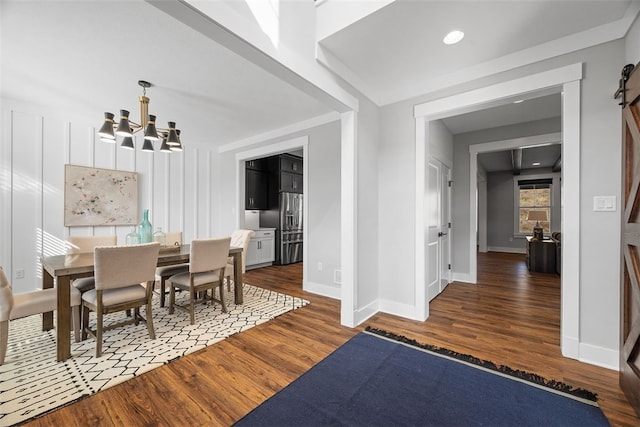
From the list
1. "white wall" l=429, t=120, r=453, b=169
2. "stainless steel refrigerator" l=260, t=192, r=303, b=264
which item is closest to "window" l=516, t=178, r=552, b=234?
"white wall" l=429, t=120, r=453, b=169

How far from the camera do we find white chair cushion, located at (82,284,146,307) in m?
2.13

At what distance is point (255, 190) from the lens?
5.98 m

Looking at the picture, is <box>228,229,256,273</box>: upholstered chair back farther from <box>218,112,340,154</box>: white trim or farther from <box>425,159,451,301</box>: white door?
<box>425,159,451,301</box>: white door

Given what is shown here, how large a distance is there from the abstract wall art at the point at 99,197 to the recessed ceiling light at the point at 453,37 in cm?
497

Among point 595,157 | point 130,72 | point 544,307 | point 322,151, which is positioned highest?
point 130,72

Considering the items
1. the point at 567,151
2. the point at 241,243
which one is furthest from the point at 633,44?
the point at 241,243

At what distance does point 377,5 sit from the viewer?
1873 millimetres

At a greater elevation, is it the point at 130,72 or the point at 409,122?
the point at 130,72

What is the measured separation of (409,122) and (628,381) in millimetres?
2623

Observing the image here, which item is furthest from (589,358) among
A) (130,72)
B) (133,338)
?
(130,72)

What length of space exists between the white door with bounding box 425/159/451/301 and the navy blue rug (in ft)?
4.30

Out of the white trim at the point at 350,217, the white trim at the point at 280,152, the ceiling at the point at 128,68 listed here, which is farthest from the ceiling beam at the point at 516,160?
the ceiling at the point at 128,68

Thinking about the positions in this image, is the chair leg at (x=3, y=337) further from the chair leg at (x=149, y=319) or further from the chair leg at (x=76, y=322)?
the chair leg at (x=149, y=319)

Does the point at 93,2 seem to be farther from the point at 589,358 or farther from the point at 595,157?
the point at 589,358
